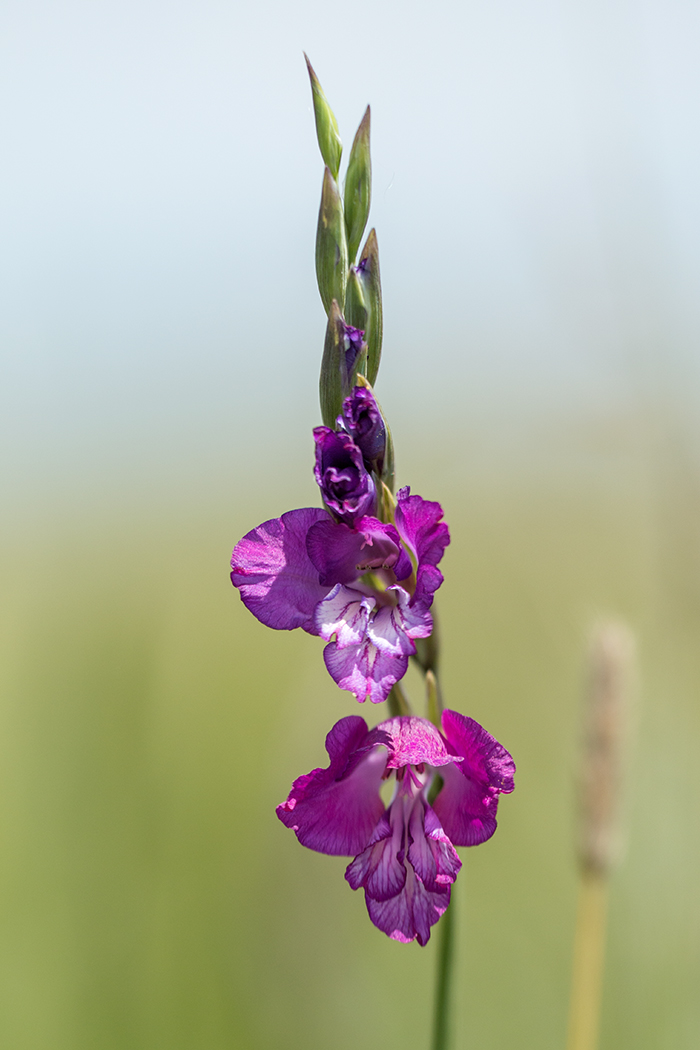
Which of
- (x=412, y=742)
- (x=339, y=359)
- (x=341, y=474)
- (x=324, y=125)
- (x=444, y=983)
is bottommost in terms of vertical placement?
(x=444, y=983)

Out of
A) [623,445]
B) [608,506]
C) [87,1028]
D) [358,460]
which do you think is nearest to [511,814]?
[87,1028]

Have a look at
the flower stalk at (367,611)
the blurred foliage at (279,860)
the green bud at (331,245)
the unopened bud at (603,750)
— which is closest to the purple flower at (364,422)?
the flower stalk at (367,611)

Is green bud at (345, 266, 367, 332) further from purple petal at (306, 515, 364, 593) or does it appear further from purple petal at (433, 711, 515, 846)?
purple petal at (433, 711, 515, 846)

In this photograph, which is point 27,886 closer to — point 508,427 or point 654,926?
point 654,926

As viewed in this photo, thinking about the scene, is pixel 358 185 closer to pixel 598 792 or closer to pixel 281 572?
pixel 281 572

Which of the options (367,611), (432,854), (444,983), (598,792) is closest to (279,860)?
(598,792)

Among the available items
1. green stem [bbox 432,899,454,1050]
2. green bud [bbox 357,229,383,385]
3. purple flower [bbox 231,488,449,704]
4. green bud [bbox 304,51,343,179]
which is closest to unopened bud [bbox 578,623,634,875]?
green stem [bbox 432,899,454,1050]
